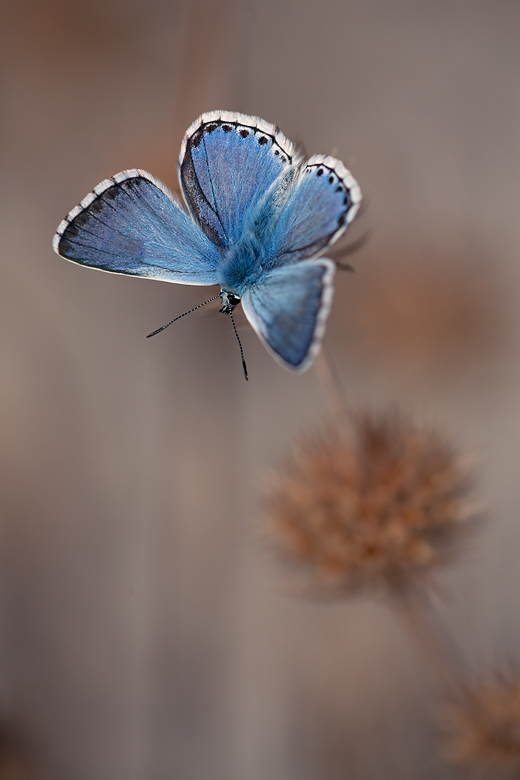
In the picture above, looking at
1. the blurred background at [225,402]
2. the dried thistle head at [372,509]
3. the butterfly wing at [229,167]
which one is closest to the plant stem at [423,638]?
the dried thistle head at [372,509]

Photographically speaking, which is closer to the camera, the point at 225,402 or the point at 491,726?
the point at 491,726

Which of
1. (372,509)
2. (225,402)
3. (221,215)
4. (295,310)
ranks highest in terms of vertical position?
(221,215)

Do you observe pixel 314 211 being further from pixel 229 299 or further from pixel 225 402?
pixel 225 402

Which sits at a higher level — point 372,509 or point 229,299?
point 229,299

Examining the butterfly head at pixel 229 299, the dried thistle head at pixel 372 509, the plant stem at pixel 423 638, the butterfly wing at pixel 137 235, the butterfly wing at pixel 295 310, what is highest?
the butterfly wing at pixel 137 235

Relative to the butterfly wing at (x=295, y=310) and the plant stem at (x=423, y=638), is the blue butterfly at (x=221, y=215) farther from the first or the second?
the plant stem at (x=423, y=638)

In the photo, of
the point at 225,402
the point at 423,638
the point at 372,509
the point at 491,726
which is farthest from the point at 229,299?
the point at 225,402
